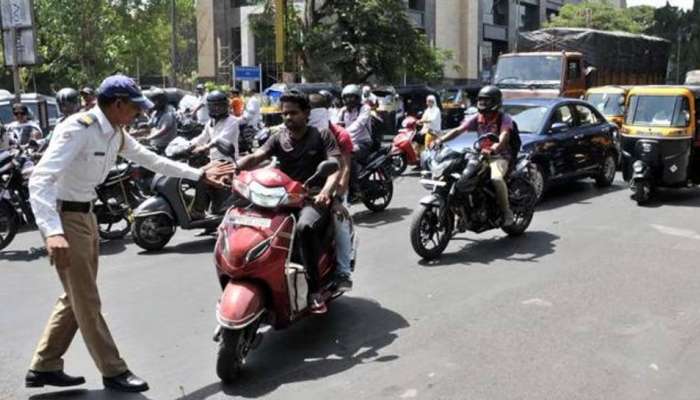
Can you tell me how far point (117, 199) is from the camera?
9.08 m

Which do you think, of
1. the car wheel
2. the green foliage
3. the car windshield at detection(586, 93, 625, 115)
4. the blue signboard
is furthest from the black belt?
the green foliage

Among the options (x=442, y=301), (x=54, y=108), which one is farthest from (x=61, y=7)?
(x=442, y=301)

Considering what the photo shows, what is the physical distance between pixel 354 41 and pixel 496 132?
19.0 meters

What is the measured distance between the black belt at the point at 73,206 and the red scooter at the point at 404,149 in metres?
8.14

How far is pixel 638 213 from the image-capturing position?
10.3 metres

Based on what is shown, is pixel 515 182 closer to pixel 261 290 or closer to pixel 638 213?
pixel 638 213

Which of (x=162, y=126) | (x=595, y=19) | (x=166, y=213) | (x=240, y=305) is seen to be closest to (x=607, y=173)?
(x=162, y=126)

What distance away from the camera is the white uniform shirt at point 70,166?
154 inches

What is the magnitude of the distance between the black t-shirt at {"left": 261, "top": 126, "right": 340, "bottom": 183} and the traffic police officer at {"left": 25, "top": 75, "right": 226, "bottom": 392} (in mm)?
1375

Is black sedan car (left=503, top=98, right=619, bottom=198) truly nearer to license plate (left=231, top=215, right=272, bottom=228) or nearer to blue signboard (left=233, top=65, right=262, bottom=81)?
license plate (left=231, top=215, right=272, bottom=228)

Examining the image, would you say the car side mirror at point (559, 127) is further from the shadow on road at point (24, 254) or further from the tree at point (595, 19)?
the tree at point (595, 19)

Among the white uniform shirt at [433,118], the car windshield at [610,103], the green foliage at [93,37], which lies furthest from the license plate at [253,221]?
the green foliage at [93,37]

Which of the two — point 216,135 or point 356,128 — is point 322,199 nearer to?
point 216,135

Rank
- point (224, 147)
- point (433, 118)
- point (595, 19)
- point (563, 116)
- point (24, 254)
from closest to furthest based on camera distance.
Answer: point (224, 147) → point (24, 254) → point (563, 116) → point (433, 118) → point (595, 19)
